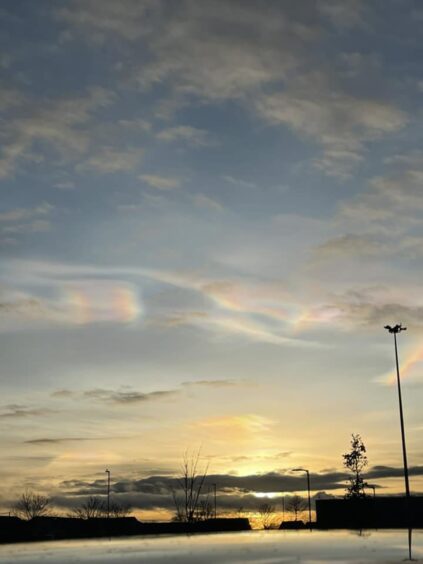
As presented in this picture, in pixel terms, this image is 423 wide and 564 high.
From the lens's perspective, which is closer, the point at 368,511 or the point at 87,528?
the point at 87,528

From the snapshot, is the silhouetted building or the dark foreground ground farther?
the silhouetted building

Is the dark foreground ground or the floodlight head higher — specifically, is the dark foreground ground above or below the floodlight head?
below

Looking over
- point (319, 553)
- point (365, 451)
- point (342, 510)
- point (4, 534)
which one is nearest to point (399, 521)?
point (342, 510)

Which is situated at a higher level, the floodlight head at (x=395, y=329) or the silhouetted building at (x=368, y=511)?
the floodlight head at (x=395, y=329)

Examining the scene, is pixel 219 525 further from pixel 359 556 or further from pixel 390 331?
pixel 359 556

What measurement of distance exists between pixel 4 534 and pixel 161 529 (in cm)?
2425

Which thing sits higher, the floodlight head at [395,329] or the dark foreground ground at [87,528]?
the floodlight head at [395,329]

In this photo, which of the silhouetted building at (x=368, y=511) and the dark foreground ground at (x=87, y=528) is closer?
the dark foreground ground at (x=87, y=528)

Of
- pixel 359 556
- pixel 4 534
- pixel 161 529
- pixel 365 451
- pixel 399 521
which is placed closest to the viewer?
pixel 359 556

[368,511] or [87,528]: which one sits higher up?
[87,528]

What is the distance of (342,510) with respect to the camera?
→ 111750 mm

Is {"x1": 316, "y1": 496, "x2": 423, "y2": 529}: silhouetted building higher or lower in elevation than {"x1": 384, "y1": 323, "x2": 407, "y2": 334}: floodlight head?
lower

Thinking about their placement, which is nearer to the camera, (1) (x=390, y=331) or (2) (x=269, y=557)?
(2) (x=269, y=557)

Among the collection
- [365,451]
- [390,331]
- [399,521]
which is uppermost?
[390,331]
